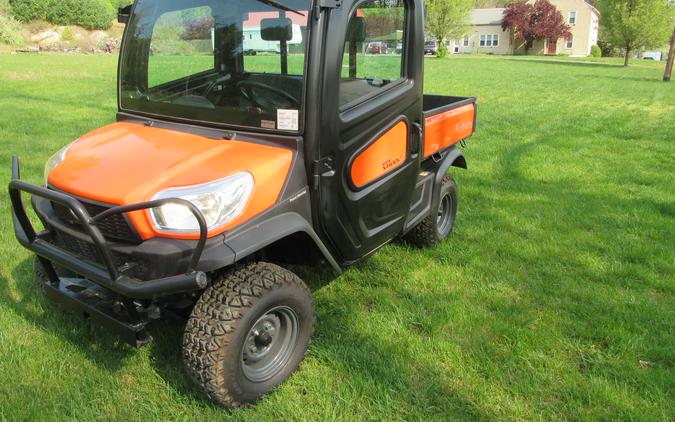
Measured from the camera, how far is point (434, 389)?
8.84 feet

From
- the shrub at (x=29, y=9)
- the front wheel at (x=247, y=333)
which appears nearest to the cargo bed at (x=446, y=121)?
the front wheel at (x=247, y=333)

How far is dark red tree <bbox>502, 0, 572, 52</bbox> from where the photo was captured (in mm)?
58344

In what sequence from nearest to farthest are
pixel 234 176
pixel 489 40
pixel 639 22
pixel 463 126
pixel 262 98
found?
1. pixel 234 176
2. pixel 262 98
3. pixel 463 126
4. pixel 639 22
5. pixel 489 40

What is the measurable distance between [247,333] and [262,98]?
46.3 inches

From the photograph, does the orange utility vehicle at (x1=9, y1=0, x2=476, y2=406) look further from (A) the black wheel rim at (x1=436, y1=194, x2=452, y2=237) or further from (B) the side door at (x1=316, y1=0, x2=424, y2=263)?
(A) the black wheel rim at (x1=436, y1=194, x2=452, y2=237)

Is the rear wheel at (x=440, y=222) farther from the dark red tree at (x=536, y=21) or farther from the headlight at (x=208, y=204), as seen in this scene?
the dark red tree at (x=536, y=21)

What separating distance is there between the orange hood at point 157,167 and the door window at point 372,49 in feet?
1.93

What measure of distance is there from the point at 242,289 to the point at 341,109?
1047 mm

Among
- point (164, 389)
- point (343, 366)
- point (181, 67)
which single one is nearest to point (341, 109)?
point (181, 67)

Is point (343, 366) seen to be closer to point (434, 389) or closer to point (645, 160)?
point (434, 389)

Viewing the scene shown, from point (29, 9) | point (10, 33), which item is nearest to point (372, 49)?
point (10, 33)

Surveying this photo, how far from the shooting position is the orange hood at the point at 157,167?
229 cm

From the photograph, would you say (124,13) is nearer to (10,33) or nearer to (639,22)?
(10,33)

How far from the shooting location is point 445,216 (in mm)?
4629
